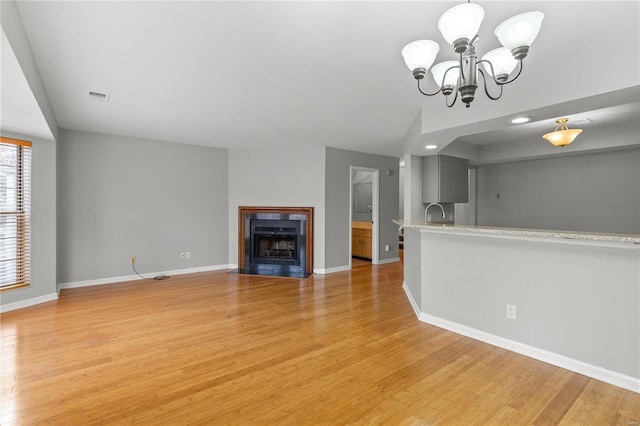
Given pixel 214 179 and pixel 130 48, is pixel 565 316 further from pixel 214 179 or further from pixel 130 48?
pixel 214 179

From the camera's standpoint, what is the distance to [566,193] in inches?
208

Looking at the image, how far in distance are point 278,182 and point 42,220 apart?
11.3 feet

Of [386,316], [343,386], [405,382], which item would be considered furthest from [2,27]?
[386,316]

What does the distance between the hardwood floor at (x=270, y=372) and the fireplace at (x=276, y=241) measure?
187 centimetres

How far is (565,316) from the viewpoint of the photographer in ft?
7.90

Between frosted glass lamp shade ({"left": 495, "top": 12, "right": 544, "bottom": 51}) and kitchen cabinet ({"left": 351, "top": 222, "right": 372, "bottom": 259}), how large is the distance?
5532 mm

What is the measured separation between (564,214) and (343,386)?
534 centimetres

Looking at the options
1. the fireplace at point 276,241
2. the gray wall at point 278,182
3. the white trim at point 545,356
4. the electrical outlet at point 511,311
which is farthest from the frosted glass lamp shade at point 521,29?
the fireplace at point 276,241

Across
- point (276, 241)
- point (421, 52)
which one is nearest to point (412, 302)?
point (276, 241)

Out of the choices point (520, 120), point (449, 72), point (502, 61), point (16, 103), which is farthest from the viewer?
point (520, 120)

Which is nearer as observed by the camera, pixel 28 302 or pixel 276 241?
pixel 28 302

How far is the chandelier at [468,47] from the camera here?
1.36 meters

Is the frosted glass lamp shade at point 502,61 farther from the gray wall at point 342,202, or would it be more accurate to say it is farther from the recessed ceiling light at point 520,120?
the gray wall at point 342,202

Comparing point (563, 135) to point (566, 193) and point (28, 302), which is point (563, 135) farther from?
point (28, 302)
